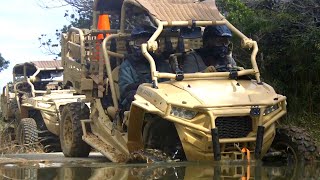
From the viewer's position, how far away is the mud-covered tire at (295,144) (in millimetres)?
8586

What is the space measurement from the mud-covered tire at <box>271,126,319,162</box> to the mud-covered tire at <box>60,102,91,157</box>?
3.82 m

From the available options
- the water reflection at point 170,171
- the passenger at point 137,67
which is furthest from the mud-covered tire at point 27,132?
the water reflection at point 170,171

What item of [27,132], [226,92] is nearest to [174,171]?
[226,92]

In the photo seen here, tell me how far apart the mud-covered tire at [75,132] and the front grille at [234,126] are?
3913 millimetres

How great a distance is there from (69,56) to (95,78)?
5.69 feet

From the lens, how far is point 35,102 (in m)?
17.2

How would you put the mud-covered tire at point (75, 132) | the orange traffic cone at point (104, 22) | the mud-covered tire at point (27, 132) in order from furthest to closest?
the mud-covered tire at point (27, 132), the orange traffic cone at point (104, 22), the mud-covered tire at point (75, 132)

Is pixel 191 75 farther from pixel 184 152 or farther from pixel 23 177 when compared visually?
pixel 23 177

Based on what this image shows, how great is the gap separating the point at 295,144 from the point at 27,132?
8.65 m

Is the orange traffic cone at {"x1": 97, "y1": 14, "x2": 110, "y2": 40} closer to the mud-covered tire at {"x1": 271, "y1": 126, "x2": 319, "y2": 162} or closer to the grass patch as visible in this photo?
the grass patch

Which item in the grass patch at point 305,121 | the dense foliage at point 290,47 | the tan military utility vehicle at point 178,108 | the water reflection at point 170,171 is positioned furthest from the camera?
the dense foliage at point 290,47

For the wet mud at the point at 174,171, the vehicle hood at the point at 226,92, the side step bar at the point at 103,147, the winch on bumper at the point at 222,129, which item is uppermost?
the vehicle hood at the point at 226,92

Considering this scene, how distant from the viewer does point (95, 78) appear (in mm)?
11305

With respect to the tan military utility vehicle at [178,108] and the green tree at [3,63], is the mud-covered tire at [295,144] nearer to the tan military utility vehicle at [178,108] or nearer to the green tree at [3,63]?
the tan military utility vehicle at [178,108]
